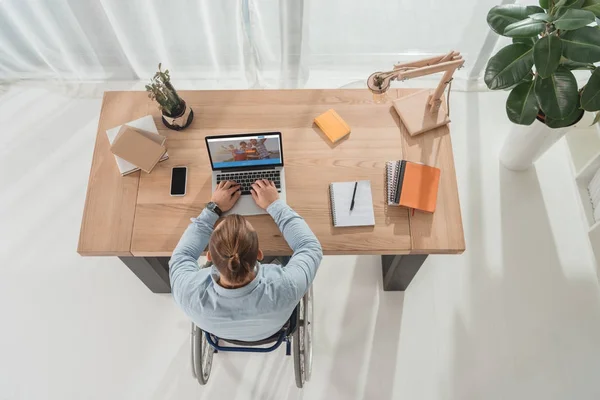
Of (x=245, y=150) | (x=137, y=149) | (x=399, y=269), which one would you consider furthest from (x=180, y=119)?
(x=399, y=269)

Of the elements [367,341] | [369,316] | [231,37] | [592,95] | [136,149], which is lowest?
[367,341]

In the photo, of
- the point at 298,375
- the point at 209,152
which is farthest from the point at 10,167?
the point at 298,375

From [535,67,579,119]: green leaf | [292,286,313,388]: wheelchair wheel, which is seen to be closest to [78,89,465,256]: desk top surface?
[292,286,313,388]: wheelchair wheel

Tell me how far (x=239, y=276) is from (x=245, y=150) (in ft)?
1.89

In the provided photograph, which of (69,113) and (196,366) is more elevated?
(69,113)

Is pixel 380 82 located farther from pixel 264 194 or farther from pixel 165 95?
pixel 165 95

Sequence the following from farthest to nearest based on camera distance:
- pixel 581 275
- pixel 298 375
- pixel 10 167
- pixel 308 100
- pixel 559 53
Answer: pixel 10 167 → pixel 581 275 → pixel 308 100 → pixel 298 375 → pixel 559 53

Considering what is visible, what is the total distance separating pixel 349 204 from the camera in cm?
170

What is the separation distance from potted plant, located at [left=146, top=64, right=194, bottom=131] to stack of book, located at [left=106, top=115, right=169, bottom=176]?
0.08 meters

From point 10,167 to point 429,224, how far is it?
2.31m

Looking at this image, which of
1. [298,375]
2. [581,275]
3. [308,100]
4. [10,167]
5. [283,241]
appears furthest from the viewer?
[10,167]

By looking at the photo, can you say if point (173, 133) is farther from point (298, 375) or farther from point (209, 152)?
point (298, 375)

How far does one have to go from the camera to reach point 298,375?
5.77 feet

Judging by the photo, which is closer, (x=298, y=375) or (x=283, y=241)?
(x=283, y=241)
